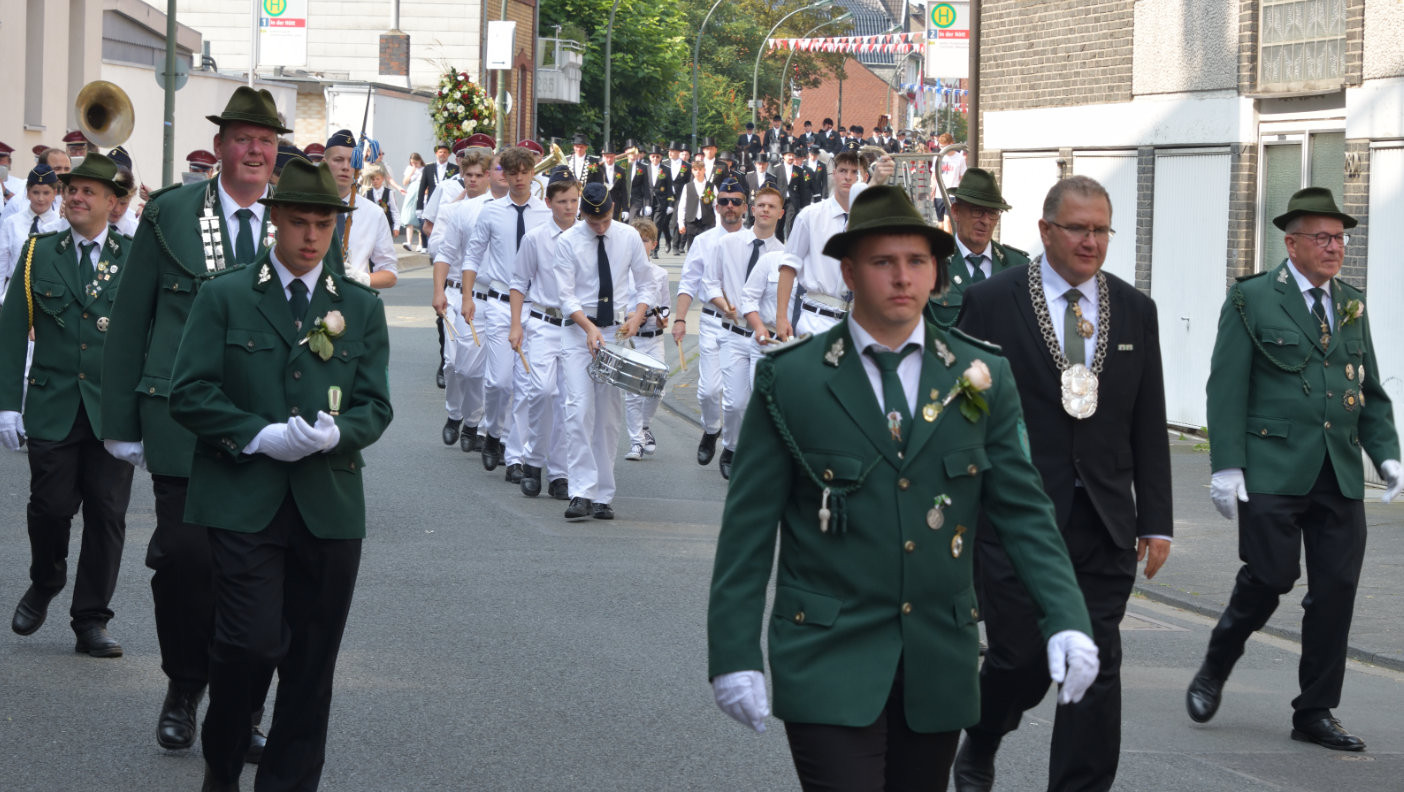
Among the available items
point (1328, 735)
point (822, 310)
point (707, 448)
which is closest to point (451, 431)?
point (707, 448)

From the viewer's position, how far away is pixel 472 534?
11453mm

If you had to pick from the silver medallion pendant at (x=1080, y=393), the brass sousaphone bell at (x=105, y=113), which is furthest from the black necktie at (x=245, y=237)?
the brass sousaphone bell at (x=105, y=113)

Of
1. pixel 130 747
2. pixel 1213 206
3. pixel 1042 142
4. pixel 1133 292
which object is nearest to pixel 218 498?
pixel 130 747

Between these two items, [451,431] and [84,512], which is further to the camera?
[451,431]

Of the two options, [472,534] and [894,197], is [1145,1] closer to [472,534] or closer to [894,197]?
[472,534]

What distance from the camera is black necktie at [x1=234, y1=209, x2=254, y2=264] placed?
21.6 feet

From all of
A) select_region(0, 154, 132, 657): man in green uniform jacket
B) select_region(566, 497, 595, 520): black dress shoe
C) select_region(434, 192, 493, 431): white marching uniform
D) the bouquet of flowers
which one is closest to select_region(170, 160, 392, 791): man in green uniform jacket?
select_region(0, 154, 132, 657): man in green uniform jacket

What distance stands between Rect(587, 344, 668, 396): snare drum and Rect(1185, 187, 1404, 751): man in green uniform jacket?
193 inches

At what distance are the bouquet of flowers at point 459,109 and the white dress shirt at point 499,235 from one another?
2412 centimetres

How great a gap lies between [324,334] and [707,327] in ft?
29.4

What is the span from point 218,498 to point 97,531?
274 cm

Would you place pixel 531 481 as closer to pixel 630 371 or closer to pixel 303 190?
pixel 630 371

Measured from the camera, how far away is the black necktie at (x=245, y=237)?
6578mm

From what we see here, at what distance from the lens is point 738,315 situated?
554 inches
